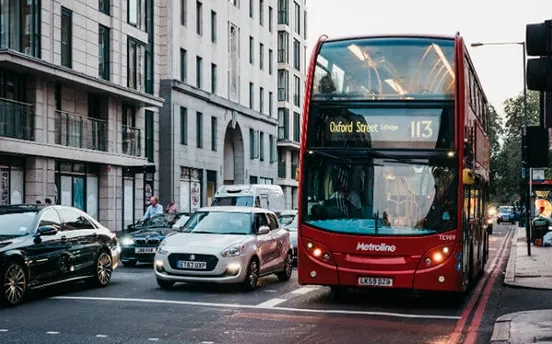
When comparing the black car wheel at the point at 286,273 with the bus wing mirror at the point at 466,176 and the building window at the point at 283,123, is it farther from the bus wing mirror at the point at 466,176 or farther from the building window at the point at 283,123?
the building window at the point at 283,123

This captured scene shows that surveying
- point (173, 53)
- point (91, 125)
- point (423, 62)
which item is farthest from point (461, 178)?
point (173, 53)

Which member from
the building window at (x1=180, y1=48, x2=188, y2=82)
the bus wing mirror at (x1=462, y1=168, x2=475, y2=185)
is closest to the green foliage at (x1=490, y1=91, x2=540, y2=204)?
the building window at (x1=180, y1=48, x2=188, y2=82)

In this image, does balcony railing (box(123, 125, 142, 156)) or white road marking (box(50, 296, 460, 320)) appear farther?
balcony railing (box(123, 125, 142, 156))

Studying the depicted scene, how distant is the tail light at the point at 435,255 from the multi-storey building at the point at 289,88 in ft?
159

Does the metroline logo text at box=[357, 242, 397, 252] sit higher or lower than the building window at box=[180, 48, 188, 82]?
lower

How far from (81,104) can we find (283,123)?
30899mm

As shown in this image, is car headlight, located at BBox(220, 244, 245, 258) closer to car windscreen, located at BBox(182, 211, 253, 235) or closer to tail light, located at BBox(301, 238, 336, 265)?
car windscreen, located at BBox(182, 211, 253, 235)

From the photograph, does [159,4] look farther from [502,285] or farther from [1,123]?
[502,285]

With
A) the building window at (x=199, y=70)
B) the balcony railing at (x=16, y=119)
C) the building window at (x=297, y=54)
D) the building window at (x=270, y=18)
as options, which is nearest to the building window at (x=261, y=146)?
the building window at (x=270, y=18)

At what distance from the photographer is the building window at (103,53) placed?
3466 centimetres

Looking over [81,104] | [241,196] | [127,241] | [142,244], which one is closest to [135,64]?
[81,104]

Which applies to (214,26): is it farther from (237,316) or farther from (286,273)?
(237,316)

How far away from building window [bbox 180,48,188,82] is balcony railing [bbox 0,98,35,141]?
14900mm

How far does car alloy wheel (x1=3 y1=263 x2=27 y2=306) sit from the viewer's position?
12.6 meters
